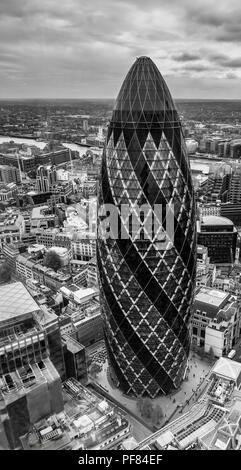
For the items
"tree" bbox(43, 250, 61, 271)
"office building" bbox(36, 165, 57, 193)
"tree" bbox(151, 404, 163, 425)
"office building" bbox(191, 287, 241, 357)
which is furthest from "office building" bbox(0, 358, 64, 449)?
"office building" bbox(36, 165, 57, 193)

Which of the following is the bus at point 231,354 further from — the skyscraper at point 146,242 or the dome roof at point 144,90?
the dome roof at point 144,90

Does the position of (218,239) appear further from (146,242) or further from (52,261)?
(146,242)

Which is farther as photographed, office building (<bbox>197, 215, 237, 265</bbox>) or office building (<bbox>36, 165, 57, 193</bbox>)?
office building (<bbox>36, 165, 57, 193</bbox>)

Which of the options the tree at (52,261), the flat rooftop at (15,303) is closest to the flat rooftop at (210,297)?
the flat rooftop at (15,303)

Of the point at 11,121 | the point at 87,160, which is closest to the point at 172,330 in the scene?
the point at 87,160

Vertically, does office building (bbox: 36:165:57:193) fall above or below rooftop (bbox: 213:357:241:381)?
above

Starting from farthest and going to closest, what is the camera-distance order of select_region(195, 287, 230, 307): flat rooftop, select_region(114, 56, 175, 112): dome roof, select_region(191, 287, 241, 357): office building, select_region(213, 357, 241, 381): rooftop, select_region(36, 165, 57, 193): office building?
select_region(36, 165, 57, 193): office building → select_region(195, 287, 230, 307): flat rooftop → select_region(191, 287, 241, 357): office building → select_region(213, 357, 241, 381): rooftop → select_region(114, 56, 175, 112): dome roof

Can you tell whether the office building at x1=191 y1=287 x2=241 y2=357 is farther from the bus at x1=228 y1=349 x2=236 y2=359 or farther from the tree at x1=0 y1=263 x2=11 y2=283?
the tree at x1=0 y1=263 x2=11 y2=283

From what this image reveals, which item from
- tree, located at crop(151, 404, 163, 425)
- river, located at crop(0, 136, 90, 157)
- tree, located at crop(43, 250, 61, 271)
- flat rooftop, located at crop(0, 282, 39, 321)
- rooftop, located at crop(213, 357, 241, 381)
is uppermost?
river, located at crop(0, 136, 90, 157)
